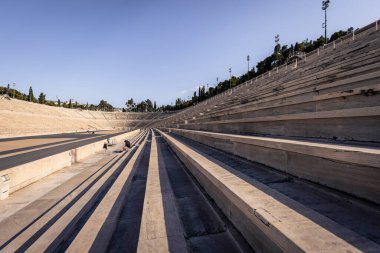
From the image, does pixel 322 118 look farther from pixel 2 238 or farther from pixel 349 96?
pixel 2 238

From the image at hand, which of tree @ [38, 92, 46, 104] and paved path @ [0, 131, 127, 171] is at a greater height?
tree @ [38, 92, 46, 104]

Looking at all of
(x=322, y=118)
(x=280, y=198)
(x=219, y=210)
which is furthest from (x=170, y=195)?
(x=322, y=118)

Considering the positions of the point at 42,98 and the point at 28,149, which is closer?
the point at 28,149

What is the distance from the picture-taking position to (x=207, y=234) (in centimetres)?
207

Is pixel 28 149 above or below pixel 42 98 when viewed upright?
below

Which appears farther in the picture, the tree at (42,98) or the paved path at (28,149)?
the tree at (42,98)

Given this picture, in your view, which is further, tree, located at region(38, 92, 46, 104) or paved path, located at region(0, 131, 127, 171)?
tree, located at region(38, 92, 46, 104)

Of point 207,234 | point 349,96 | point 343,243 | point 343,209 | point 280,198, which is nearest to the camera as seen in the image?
point 343,243

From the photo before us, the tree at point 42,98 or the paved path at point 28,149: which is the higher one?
the tree at point 42,98

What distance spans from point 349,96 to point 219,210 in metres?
2.42

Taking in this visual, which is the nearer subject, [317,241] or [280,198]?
[317,241]

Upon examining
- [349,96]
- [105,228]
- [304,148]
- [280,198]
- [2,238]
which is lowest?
[2,238]

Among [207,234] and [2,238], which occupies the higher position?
[207,234]

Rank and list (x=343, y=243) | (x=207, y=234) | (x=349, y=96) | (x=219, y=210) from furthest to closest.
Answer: (x=349, y=96) → (x=219, y=210) → (x=207, y=234) → (x=343, y=243)
